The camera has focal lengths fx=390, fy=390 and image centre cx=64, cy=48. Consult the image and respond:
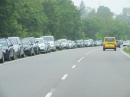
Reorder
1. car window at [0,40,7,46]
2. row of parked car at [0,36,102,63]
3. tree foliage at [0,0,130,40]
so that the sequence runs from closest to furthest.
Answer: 1. row of parked car at [0,36,102,63]
2. car window at [0,40,7,46]
3. tree foliage at [0,0,130,40]

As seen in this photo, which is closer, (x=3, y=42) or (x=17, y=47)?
(x=3, y=42)

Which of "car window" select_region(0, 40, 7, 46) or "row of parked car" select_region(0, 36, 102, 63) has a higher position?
"car window" select_region(0, 40, 7, 46)

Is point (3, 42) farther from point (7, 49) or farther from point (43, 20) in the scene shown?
point (43, 20)

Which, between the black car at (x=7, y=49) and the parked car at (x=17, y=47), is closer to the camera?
the black car at (x=7, y=49)

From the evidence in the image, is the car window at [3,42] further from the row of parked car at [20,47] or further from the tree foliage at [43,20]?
the tree foliage at [43,20]

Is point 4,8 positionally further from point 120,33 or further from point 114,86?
point 120,33

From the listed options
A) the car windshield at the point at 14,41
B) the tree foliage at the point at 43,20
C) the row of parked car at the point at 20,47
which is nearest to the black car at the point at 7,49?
the row of parked car at the point at 20,47

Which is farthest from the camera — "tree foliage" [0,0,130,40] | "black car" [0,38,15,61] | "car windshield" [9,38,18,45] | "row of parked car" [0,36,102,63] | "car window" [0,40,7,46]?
"tree foliage" [0,0,130,40]

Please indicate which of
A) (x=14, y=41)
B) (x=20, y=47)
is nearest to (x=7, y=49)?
(x=20, y=47)

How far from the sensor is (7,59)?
26.7 meters

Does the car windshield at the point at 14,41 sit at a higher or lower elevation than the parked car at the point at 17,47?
higher

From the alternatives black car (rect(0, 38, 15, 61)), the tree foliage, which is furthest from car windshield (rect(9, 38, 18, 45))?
the tree foliage

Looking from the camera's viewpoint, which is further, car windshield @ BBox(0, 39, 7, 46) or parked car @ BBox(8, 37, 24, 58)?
parked car @ BBox(8, 37, 24, 58)

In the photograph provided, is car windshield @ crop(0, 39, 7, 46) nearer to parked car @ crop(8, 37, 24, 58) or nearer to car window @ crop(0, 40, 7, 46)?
car window @ crop(0, 40, 7, 46)
